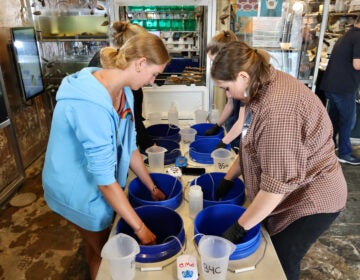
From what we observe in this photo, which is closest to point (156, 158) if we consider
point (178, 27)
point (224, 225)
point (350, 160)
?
point (224, 225)

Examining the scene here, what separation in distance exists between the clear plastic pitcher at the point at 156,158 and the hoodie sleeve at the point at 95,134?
0.56m

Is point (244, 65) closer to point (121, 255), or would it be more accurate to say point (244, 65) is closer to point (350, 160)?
point (121, 255)

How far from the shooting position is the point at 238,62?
1043 mm

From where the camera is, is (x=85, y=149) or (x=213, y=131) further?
(x=213, y=131)

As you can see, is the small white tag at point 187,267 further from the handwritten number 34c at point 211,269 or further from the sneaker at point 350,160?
the sneaker at point 350,160

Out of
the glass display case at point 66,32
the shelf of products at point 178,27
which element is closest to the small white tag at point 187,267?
the shelf of products at point 178,27

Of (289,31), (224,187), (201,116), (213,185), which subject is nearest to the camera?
(224,187)

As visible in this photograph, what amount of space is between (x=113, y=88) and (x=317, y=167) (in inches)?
31.4

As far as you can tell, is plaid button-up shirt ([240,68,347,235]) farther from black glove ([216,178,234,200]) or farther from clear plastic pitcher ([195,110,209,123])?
clear plastic pitcher ([195,110,209,123])

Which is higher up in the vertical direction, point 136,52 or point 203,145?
point 136,52

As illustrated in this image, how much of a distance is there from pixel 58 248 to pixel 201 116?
1.42m

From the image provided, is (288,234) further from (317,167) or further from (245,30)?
(245,30)

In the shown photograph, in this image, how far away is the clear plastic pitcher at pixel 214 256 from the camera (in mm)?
926

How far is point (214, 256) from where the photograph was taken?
1.01m
